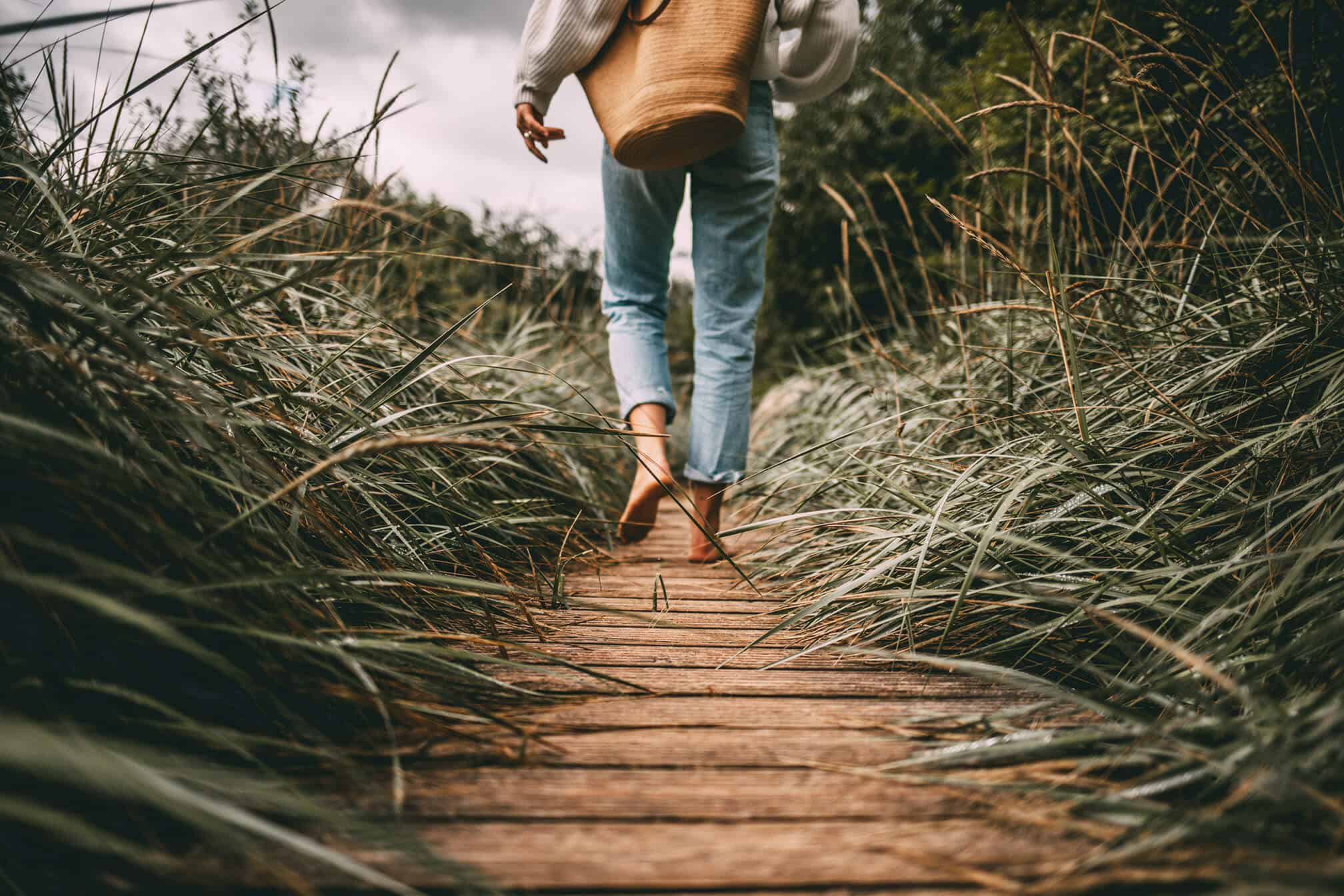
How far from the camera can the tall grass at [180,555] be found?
0.49 m

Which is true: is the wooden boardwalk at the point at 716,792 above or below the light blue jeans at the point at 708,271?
below

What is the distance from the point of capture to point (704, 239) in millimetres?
1775

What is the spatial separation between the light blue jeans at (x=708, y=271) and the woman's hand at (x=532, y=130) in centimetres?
21

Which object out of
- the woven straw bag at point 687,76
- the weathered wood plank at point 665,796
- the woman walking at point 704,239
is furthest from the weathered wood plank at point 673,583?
the woven straw bag at point 687,76

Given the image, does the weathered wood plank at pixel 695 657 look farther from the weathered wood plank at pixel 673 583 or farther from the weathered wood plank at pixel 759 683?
the weathered wood plank at pixel 673 583

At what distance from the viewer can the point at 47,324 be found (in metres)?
0.66

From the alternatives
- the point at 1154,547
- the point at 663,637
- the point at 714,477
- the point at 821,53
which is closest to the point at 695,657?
the point at 663,637

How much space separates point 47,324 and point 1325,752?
1.20 meters

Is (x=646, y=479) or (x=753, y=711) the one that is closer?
(x=753, y=711)

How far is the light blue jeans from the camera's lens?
1.72 meters

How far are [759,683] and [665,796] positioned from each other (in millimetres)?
311

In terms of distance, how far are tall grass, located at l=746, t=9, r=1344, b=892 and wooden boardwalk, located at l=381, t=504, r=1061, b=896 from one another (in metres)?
0.06

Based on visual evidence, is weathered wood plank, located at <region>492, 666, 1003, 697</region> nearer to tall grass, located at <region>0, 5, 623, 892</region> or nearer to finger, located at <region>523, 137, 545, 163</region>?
tall grass, located at <region>0, 5, 623, 892</region>

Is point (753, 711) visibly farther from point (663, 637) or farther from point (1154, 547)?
point (1154, 547)
